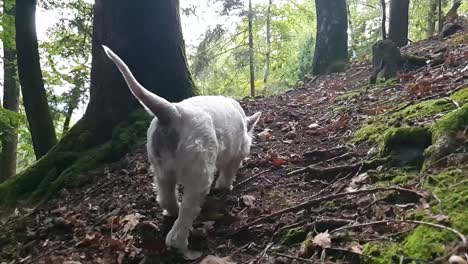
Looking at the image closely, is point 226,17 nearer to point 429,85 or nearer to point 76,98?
point 76,98

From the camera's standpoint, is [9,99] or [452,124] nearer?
[452,124]

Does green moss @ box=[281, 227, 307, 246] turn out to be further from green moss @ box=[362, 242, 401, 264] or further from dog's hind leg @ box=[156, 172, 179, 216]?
dog's hind leg @ box=[156, 172, 179, 216]

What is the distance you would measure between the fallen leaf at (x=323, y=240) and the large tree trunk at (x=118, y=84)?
3.58 metres

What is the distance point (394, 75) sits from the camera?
792 centimetres

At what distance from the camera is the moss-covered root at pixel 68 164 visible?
5676 millimetres

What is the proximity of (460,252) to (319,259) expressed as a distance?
789mm

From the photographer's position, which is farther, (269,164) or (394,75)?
(394,75)

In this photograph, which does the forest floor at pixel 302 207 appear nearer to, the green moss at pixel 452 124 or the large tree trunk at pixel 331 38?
the green moss at pixel 452 124

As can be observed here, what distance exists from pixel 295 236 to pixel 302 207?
0.38m

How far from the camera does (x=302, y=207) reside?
11.7ft

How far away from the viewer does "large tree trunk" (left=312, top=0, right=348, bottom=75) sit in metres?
12.3

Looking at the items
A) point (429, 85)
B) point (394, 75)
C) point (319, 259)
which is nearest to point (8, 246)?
point (319, 259)

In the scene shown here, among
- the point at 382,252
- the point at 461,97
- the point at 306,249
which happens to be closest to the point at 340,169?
the point at 461,97

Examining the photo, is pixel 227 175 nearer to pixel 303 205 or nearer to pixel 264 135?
pixel 303 205
